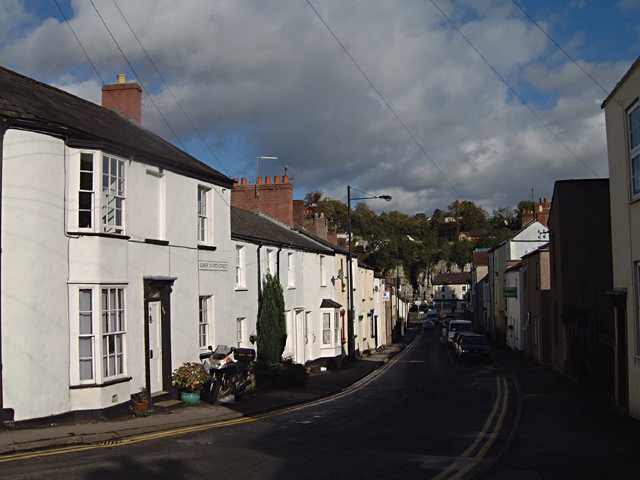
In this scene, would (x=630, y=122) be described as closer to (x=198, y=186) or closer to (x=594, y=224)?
(x=594, y=224)

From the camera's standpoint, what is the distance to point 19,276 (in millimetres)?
12211

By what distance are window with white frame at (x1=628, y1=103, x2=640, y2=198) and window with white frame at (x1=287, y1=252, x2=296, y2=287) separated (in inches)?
649

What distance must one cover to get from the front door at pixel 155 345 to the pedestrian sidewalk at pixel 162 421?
3.29 ft

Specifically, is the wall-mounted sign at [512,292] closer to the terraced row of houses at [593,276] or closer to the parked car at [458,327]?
the terraced row of houses at [593,276]

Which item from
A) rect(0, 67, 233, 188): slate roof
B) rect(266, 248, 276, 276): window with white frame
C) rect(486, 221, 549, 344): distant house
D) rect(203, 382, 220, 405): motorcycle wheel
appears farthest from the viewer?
rect(486, 221, 549, 344): distant house

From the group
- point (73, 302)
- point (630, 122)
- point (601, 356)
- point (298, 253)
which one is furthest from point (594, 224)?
point (73, 302)

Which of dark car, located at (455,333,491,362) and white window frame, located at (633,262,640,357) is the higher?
white window frame, located at (633,262,640,357)

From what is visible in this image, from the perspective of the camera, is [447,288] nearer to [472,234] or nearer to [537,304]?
[472,234]

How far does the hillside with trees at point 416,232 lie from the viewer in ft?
403

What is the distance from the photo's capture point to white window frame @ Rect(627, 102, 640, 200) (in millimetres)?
13805

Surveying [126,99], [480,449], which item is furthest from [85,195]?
[480,449]

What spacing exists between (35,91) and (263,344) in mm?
12342

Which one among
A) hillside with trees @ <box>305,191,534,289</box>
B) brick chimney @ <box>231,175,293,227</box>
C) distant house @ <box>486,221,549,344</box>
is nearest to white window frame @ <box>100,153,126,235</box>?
brick chimney @ <box>231,175,293,227</box>

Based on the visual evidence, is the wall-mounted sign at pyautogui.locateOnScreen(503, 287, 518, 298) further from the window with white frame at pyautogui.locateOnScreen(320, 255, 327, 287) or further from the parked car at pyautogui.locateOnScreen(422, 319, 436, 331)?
the parked car at pyautogui.locateOnScreen(422, 319, 436, 331)
